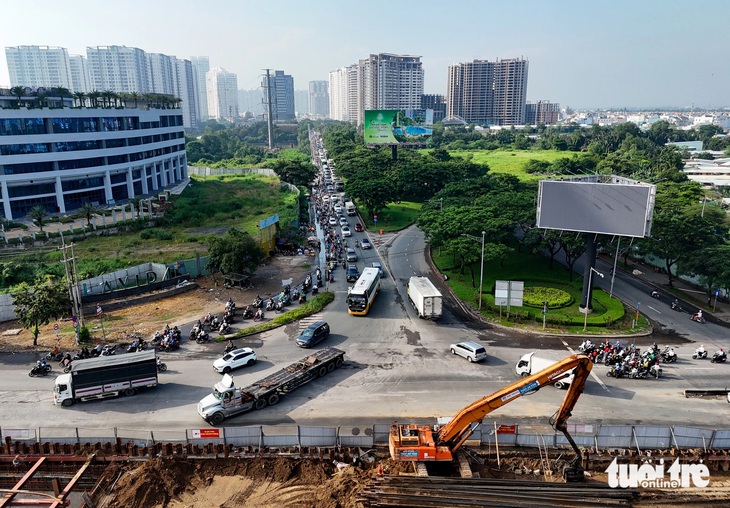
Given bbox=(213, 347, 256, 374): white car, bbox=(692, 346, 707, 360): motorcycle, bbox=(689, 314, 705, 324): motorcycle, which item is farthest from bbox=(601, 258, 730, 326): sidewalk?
bbox=(213, 347, 256, 374): white car

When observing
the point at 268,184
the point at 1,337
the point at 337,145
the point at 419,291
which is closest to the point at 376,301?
the point at 419,291

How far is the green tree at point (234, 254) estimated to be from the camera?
1793 inches

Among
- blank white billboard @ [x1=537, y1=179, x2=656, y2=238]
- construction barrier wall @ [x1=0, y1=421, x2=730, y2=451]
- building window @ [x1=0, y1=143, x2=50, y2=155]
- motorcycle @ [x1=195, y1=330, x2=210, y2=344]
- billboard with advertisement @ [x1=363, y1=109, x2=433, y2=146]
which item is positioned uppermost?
billboard with advertisement @ [x1=363, y1=109, x2=433, y2=146]

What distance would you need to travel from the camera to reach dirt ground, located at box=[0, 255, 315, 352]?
3575cm

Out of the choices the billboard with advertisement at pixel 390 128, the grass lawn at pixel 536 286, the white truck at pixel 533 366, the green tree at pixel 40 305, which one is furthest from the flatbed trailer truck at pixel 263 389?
the billboard with advertisement at pixel 390 128

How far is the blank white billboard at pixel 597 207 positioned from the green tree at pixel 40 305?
117 feet

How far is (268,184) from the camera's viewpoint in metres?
103

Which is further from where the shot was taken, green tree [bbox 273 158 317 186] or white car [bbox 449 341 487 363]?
green tree [bbox 273 158 317 186]

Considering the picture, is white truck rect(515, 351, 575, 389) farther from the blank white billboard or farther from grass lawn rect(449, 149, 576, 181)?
grass lawn rect(449, 149, 576, 181)

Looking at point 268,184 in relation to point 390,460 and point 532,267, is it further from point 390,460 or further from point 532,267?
point 390,460

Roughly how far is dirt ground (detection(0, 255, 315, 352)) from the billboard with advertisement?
55.2 metres

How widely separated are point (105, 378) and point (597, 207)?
3486 cm

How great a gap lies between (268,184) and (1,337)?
70.0 metres

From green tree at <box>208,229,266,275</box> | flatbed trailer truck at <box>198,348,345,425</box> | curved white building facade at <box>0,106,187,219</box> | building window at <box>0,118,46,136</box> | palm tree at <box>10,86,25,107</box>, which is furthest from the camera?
palm tree at <box>10,86,25,107</box>
